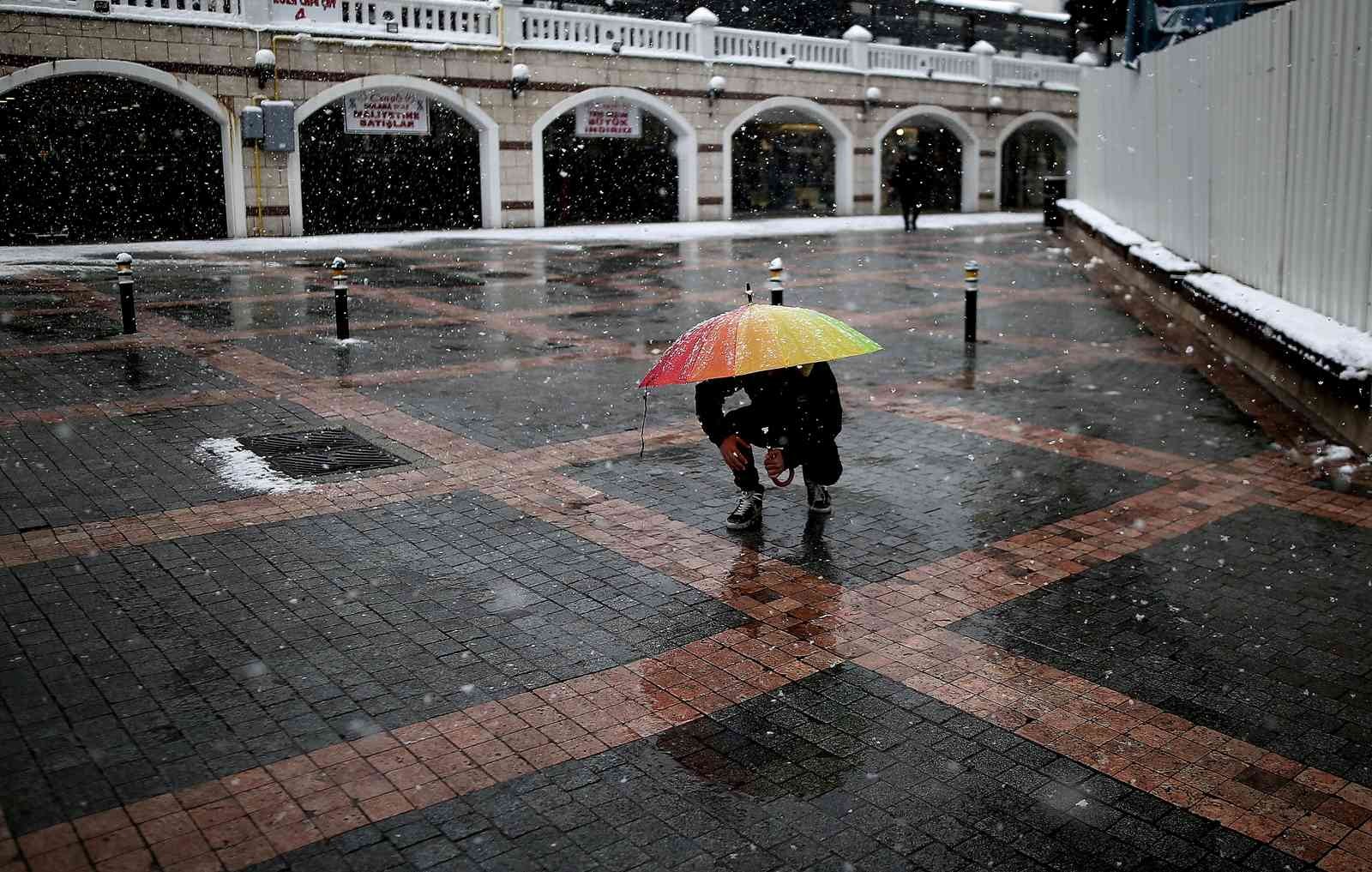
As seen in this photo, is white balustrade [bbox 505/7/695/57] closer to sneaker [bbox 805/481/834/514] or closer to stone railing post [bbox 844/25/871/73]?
stone railing post [bbox 844/25/871/73]

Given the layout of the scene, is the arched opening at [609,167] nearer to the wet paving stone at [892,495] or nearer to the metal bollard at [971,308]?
the metal bollard at [971,308]

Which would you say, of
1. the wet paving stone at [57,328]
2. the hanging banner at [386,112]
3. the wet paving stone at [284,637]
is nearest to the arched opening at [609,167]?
the hanging banner at [386,112]

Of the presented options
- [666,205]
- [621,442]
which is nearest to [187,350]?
[621,442]

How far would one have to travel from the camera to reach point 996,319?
15625 mm

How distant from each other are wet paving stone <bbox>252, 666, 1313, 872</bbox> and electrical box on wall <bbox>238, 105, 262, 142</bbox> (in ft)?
83.6

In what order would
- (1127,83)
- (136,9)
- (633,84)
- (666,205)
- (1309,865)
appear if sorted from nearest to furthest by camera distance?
(1309,865) → (1127,83) → (136,9) → (633,84) → (666,205)

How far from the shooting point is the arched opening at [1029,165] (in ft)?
158

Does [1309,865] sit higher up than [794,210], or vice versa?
[794,210]

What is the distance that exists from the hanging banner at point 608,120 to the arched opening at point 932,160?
41.5 feet

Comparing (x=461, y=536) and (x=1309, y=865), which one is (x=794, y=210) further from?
(x=1309, y=865)

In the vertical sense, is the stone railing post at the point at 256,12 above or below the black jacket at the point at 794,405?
above

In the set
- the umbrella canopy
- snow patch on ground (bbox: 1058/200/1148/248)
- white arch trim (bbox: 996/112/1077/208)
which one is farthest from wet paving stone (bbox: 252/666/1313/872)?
white arch trim (bbox: 996/112/1077/208)

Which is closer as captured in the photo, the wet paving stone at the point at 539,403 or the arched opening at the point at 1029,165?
the wet paving stone at the point at 539,403

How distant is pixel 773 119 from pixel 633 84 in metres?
A: 7.72
